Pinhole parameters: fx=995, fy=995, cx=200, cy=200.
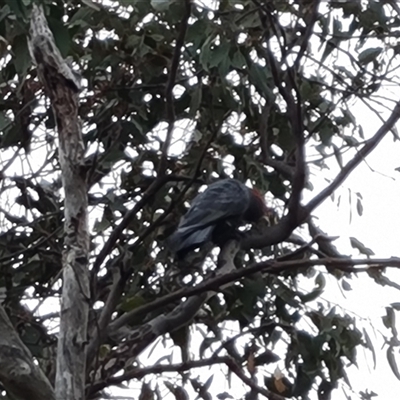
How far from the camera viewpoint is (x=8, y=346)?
211 centimetres

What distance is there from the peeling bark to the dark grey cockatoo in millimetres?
718

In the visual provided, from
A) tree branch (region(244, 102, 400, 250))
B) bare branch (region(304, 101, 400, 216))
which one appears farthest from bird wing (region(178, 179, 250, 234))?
bare branch (region(304, 101, 400, 216))

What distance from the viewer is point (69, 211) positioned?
226cm

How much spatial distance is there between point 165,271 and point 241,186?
0.44m

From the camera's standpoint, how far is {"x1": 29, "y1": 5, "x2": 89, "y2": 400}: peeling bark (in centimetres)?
207

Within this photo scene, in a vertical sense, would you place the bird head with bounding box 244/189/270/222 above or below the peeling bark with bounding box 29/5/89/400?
above

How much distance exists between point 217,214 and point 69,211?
41.3 inches

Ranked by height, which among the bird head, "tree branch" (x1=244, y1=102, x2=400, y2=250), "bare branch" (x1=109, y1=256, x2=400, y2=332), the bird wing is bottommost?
"bare branch" (x1=109, y1=256, x2=400, y2=332)

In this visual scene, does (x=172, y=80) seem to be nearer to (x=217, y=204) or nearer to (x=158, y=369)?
(x=158, y=369)

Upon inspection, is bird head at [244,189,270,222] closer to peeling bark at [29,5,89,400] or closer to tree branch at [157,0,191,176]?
tree branch at [157,0,191,176]

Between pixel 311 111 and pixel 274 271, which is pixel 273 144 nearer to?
pixel 311 111

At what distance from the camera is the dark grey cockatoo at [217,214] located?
9.78 ft

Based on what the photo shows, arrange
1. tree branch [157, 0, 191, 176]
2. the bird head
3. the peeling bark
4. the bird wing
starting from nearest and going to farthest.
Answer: the peeling bark, tree branch [157, 0, 191, 176], the bird wing, the bird head

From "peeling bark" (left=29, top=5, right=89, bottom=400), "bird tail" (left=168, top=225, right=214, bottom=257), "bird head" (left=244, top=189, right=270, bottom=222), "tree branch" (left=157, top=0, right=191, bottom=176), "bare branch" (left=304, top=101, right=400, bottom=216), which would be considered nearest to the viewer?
"peeling bark" (left=29, top=5, right=89, bottom=400)
